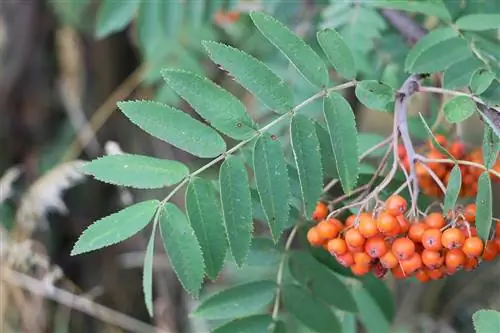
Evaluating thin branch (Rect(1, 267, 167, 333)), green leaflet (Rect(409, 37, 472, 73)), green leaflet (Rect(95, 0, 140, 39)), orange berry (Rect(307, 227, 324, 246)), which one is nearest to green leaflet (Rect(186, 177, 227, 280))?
orange berry (Rect(307, 227, 324, 246))

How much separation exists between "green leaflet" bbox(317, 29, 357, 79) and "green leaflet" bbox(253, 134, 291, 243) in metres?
0.14

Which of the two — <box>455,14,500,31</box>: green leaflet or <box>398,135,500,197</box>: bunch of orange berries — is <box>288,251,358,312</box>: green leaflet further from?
<box>455,14,500,31</box>: green leaflet

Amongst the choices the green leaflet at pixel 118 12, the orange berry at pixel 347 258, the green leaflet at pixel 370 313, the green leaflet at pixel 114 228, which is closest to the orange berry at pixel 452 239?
the orange berry at pixel 347 258

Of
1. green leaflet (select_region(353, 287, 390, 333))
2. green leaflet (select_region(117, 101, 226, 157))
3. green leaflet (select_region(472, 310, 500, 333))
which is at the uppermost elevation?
green leaflet (select_region(117, 101, 226, 157))

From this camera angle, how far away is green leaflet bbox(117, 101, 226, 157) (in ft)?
2.84

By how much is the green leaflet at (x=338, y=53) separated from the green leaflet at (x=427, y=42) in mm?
86

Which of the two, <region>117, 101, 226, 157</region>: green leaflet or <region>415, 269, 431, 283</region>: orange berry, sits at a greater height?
<region>117, 101, 226, 157</region>: green leaflet

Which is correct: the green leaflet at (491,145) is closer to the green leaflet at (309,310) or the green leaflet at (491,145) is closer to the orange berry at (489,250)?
the orange berry at (489,250)

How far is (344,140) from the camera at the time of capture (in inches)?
33.7

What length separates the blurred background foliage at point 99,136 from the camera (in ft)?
5.05

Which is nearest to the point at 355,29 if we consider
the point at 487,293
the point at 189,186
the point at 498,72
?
the point at 498,72

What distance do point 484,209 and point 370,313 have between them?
19.0 inches

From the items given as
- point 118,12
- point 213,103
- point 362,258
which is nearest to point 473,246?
point 362,258

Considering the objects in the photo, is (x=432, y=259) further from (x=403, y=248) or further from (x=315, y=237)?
(x=315, y=237)
